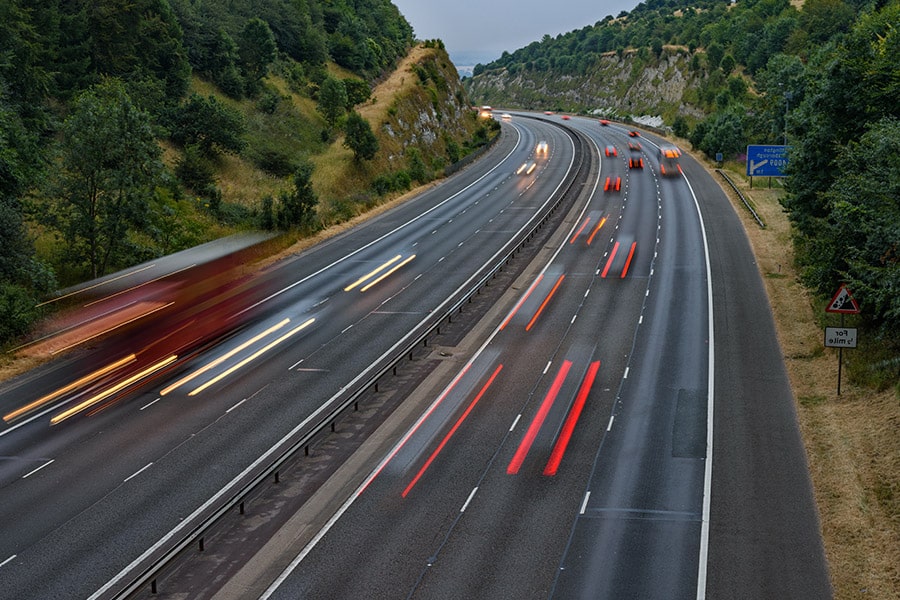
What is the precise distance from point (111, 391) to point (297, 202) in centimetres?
2879

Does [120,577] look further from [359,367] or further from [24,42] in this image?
[24,42]

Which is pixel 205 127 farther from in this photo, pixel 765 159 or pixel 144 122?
pixel 765 159

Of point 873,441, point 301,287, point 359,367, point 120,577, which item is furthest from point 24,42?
point 873,441

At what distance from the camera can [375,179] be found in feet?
246

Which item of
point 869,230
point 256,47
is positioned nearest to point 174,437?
point 869,230

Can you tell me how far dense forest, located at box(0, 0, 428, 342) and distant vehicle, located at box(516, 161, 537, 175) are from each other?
18.9 m

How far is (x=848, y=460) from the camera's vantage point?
23250 millimetres

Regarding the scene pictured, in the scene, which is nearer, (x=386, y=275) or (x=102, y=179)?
(x=102, y=179)

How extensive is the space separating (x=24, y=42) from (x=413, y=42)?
109 m

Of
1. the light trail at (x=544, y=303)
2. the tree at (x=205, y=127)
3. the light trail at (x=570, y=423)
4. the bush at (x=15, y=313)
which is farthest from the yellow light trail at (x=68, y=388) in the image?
the tree at (x=205, y=127)

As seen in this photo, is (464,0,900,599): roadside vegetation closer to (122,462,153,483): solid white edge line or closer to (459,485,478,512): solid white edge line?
(459,485,478,512): solid white edge line

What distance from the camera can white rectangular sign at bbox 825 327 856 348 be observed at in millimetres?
26812

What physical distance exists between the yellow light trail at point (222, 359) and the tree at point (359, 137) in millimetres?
41536

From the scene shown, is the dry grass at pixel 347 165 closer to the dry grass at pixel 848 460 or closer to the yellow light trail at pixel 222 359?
the yellow light trail at pixel 222 359
